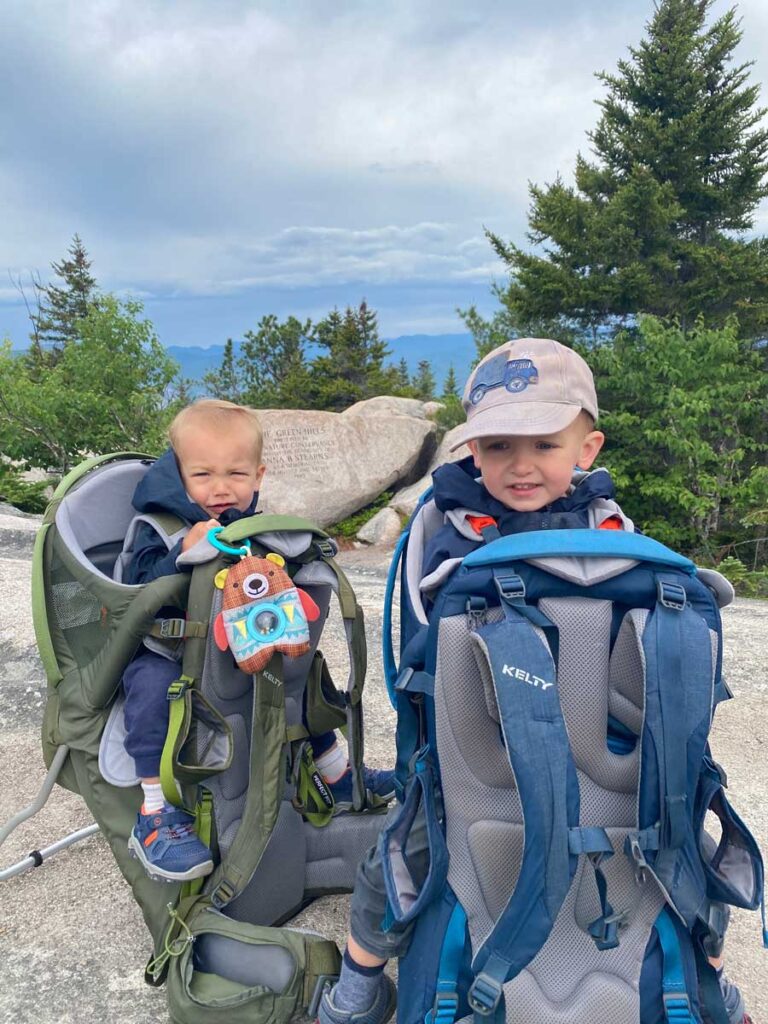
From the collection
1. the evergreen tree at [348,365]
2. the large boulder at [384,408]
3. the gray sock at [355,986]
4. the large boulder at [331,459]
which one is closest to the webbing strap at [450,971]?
the gray sock at [355,986]

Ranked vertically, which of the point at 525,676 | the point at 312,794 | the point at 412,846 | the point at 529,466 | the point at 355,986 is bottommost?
the point at 355,986

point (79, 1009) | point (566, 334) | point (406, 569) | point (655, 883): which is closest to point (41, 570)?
point (406, 569)

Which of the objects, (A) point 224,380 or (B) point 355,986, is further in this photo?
(A) point 224,380

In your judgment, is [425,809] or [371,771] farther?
[371,771]

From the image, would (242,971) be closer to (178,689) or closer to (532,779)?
(178,689)

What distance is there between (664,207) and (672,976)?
13836 millimetres

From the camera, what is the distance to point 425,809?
5.55 ft

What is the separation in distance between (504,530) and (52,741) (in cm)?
165

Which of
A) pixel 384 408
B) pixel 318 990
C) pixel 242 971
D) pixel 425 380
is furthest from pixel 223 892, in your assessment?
pixel 425 380

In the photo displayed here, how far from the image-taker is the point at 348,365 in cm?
2753

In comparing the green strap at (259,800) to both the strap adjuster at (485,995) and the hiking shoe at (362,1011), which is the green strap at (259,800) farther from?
the strap adjuster at (485,995)

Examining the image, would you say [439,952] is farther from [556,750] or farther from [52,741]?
[52,741]

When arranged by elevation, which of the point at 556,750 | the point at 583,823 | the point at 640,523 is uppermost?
the point at 556,750

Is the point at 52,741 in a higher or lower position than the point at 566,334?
lower
